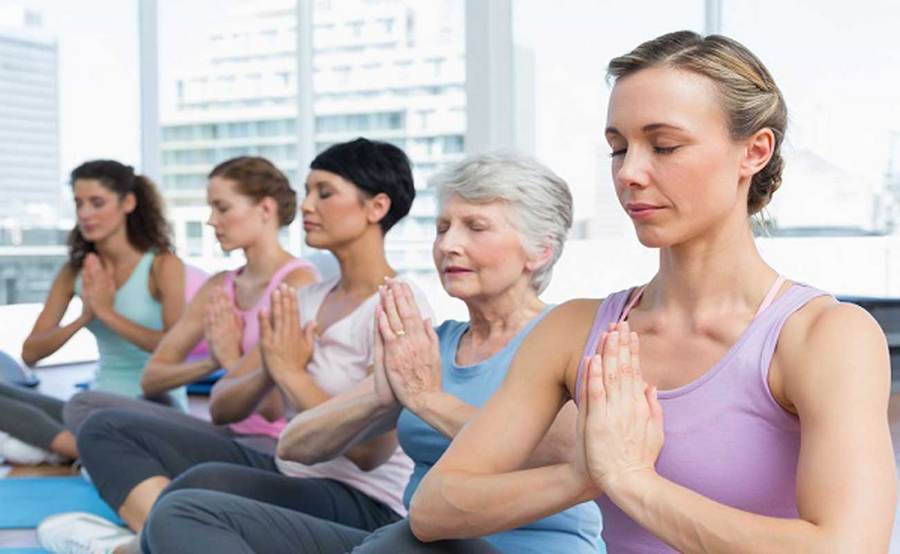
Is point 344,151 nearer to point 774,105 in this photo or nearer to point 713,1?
point 774,105

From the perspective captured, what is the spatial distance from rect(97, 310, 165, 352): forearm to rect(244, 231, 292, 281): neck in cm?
56

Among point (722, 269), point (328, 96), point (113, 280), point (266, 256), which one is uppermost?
point (328, 96)

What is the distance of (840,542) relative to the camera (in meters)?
1.13

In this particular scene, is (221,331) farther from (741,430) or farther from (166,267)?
(741,430)

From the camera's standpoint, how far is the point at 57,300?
4.03m

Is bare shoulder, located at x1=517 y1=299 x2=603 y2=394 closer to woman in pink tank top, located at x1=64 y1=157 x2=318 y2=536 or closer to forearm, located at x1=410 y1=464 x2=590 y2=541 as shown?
forearm, located at x1=410 y1=464 x2=590 y2=541

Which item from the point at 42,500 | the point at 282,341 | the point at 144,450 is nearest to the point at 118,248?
the point at 42,500

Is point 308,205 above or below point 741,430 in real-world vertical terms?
above

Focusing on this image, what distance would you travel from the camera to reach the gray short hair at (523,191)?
1951 mm

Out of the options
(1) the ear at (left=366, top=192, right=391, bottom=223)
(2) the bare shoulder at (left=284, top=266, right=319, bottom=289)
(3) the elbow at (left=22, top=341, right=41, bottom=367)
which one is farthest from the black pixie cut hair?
(3) the elbow at (left=22, top=341, right=41, bottom=367)

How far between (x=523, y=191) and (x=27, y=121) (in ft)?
19.2

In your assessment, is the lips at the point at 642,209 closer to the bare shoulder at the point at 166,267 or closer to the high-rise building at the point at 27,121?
the bare shoulder at the point at 166,267

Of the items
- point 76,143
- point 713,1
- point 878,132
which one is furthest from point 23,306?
point 878,132

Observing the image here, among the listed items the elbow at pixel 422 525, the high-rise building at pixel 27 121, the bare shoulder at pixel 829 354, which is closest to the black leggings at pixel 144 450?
the elbow at pixel 422 525
